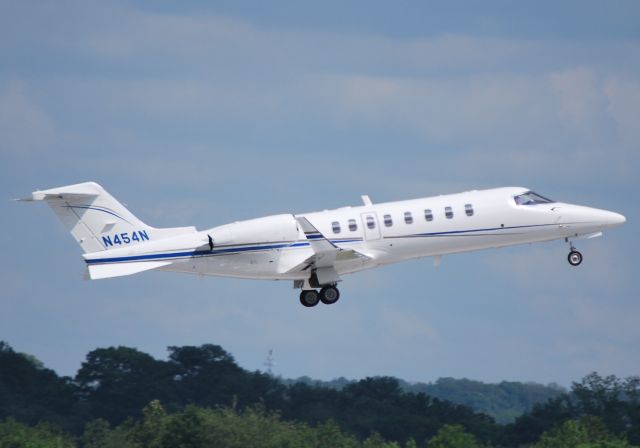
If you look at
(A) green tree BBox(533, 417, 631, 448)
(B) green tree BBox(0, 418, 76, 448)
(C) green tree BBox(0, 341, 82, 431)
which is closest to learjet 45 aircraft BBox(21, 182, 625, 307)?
(A) green tree BBox(533, 417, 631, 448)

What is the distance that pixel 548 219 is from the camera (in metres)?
46.6

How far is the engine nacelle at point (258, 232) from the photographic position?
146ft

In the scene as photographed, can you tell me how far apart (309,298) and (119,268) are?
20.6 ft

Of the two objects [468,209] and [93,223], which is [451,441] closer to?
[468,209]

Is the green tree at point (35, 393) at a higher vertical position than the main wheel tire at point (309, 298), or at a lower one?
higher

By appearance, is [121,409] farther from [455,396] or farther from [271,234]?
[455,396]

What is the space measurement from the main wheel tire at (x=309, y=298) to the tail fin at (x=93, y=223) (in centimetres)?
425

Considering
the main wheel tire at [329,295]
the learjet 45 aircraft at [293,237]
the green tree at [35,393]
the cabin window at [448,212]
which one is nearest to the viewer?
the learjet 45 aircraft at [293,237]

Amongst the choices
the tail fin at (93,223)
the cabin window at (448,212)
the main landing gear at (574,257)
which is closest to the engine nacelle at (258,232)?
the tail fin at (93,223)

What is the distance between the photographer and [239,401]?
97.4 meters

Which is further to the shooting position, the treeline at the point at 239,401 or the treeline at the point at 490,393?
the treeline at the point at 490,393

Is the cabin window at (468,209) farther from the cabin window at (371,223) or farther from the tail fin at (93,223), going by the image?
the tail fin at (93,223)

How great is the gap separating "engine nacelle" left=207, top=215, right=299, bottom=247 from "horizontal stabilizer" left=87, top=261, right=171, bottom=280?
189 cm

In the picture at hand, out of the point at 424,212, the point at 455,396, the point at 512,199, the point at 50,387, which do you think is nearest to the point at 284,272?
the point at 424,212
